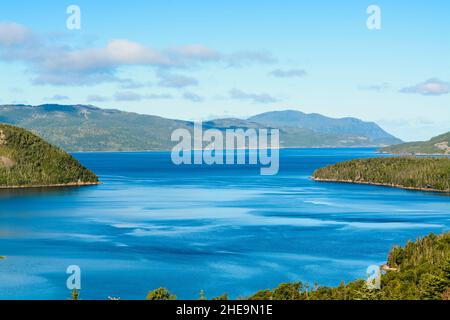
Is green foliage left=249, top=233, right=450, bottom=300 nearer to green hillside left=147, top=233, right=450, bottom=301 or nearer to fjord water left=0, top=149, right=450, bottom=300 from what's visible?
green hillside left=147, top=233, right=450, bottom=301

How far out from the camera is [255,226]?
147125 millimetres

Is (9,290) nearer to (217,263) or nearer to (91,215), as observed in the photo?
(217,263)

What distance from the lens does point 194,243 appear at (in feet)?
407

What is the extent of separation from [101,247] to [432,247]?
6068 centimetres

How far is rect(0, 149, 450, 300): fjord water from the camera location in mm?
91625

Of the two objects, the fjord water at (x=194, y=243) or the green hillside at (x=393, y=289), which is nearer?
the green hillside at (x=393, y=289)

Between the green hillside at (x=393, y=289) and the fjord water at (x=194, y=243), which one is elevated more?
the green hillside at (x=393, y=289)

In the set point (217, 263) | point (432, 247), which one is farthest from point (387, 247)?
point (217, 263)

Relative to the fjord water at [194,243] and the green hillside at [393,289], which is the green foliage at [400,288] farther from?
the fjord water at [194,243]

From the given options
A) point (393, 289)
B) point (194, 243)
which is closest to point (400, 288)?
point (393, 289)

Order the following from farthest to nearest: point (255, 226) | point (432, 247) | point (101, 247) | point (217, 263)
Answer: point (255, 226) < point (101, 247) < point (217, 263) < point (432, 247)

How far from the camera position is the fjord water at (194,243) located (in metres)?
91.6

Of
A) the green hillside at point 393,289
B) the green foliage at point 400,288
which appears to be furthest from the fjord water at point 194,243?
the green foliage at point 400,288

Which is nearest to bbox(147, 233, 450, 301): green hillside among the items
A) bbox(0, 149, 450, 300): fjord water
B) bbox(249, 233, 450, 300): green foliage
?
bbox(249, 233, 450, 300): green foliage
